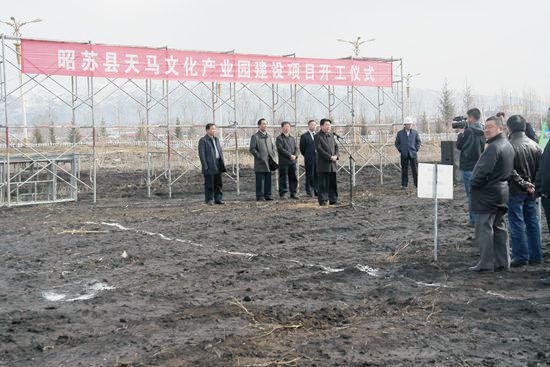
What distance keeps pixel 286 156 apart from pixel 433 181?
7.40 m

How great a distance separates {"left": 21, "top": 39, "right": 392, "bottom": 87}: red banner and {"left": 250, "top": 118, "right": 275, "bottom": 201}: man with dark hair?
2.17m

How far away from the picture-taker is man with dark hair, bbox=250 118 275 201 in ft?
50.7

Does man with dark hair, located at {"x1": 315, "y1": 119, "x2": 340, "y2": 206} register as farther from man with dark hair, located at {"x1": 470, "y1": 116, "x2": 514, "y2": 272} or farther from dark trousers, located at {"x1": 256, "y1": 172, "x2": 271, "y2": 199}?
man with dark hair, located at {"x1": 470, "y1": 116, "x2": 514, "y2": 272}

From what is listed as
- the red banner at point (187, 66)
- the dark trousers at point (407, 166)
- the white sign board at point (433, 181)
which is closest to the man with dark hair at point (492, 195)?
the white sign board at point (433, 181)

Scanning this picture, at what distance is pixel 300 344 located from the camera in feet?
16.8

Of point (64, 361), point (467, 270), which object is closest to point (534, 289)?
point (467, 270)

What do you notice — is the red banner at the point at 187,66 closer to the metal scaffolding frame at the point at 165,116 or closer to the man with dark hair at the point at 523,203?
the metal scaffolding frame at the point at 165,116

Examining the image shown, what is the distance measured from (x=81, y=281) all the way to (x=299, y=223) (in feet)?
15.6

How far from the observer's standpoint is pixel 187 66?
16.4m

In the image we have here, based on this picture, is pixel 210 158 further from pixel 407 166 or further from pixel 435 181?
pixel 435 181

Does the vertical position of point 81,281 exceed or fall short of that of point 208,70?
it falls short

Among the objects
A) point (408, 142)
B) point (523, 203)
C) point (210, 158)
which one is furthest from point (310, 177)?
point (523, 203)

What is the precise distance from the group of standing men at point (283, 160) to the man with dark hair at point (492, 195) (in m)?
6.15

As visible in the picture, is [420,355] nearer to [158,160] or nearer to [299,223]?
[299,223]
